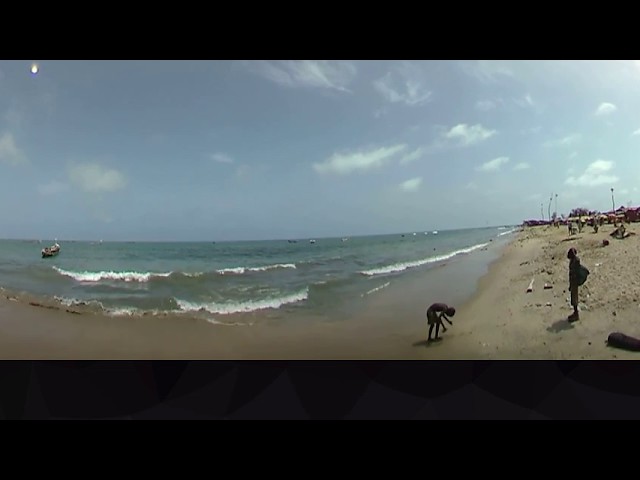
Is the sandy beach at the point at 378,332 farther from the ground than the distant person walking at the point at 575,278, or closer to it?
closer to it

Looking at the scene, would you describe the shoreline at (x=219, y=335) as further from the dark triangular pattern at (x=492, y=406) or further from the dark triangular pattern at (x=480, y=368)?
the dark triangular pattern at (x=492, y=406)

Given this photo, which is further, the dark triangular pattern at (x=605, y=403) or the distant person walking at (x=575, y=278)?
the distant person walking at (x=575, y=278)

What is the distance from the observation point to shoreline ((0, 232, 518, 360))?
5.17 m

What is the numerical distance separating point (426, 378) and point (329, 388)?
816 millimetres

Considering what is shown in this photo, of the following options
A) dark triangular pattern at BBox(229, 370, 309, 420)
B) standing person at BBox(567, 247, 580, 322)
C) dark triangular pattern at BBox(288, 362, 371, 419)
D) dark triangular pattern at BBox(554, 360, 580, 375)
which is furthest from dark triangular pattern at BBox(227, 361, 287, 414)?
standing person at BBox(567, 247, 580, 322)

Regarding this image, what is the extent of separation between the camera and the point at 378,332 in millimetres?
5934

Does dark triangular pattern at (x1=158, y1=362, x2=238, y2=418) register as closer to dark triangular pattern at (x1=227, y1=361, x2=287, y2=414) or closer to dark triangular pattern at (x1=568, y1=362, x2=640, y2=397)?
dark triangular pattern at (x1=227, y1=361, x2=287, y2=414)

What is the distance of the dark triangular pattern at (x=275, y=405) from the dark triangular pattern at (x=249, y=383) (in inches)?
1.7

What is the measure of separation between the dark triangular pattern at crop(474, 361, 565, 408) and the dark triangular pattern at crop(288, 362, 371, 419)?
965 millimetres

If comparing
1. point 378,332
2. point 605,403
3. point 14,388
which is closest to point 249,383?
point 14,388

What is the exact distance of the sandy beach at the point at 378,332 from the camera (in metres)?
4.84

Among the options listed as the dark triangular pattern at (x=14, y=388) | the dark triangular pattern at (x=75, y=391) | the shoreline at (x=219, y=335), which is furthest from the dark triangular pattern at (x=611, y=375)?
the dark triangular pattern at (x=14, y=388)
